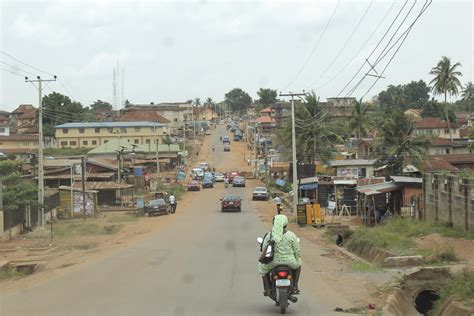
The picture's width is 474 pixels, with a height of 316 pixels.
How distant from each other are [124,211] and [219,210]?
8510 millimetres

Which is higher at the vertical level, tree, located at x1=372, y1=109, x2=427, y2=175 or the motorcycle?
tree, located at x1=372, y1=109, x2=427, y2=175

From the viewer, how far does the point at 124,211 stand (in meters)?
52.3

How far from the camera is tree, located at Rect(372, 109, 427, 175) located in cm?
6006

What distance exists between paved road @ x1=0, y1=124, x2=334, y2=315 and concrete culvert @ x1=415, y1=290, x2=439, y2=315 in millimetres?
2495

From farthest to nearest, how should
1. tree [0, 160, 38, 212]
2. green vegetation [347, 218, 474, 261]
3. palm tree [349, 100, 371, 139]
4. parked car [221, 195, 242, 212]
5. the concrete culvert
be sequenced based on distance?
palm tree [349, 100, 371, 139]
parked car [221, 195, 242, 212]
tree [0, 160, 38, 212]
green vegetation [347, 218, 474, 261]
the concrete culvert

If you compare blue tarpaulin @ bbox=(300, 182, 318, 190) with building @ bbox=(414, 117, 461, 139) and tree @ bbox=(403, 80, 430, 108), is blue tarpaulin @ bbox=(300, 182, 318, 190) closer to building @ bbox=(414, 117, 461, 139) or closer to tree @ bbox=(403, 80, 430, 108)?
building @ bbox=(414, 117, 461, 139)

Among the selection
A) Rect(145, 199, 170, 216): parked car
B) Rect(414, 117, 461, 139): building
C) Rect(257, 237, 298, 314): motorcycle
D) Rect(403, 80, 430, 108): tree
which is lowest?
Rect(145, 199, 170, 216): parked car

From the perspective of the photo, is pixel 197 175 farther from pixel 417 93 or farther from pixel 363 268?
pixel 417 93

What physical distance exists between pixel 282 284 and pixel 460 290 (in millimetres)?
3994

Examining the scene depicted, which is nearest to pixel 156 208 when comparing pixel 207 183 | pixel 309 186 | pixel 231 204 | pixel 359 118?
pixel 231 204

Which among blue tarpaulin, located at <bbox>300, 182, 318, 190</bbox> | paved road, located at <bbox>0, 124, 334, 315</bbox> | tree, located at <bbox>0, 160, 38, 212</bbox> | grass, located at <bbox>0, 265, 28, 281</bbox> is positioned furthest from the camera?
blue tarpaulin, located at <bbox>300, 182, 318, 190</bbox>

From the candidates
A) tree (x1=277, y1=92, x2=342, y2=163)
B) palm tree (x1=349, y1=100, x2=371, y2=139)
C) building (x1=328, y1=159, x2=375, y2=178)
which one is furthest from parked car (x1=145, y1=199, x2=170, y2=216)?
palm tree (x1=349, y1=100, x2=371, y2=139)

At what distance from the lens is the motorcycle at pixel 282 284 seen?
394 inches

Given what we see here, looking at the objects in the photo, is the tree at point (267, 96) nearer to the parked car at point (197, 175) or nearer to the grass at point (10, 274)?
the parked car at point (197, 175)
